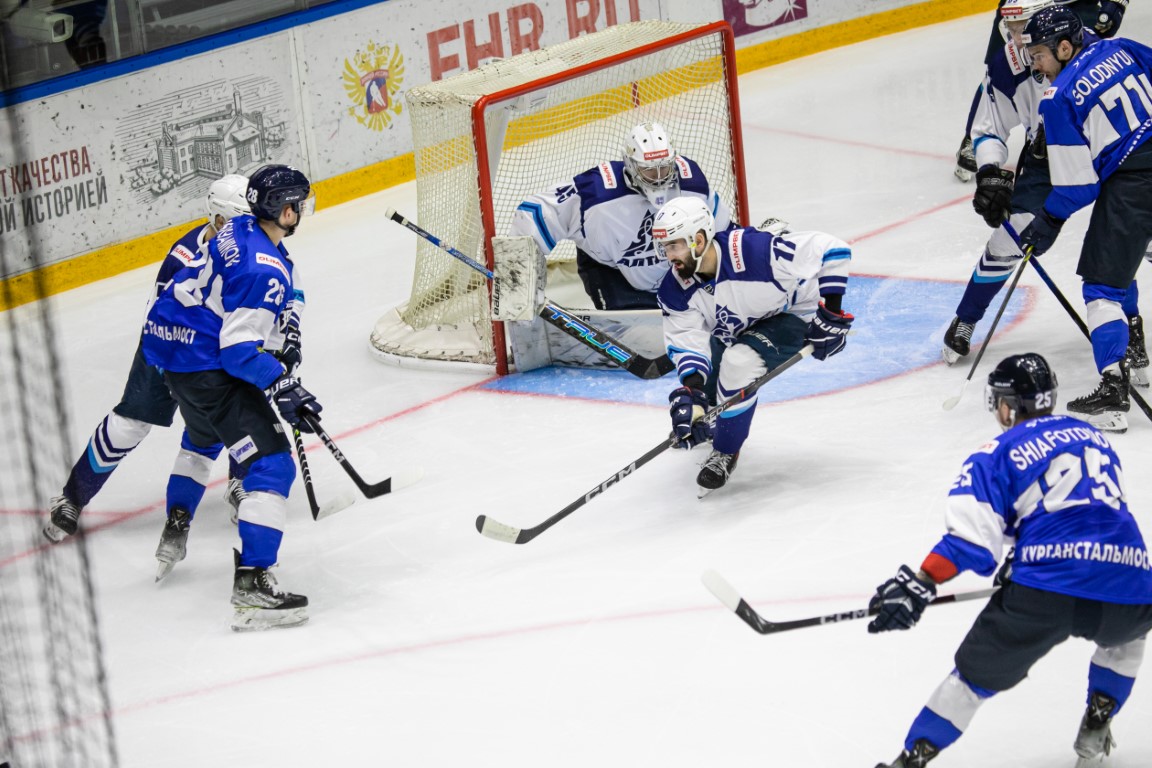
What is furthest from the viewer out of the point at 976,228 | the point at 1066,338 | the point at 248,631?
the point at 976,228

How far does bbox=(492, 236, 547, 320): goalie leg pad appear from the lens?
5.85 metres

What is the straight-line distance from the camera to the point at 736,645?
399cm

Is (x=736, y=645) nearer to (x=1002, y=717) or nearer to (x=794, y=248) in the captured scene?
(x=1002, y=717)

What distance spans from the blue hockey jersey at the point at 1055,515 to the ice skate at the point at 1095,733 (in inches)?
10.8

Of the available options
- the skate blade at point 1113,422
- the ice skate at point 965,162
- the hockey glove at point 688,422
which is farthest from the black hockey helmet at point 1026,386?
the ice skate at point 965,162

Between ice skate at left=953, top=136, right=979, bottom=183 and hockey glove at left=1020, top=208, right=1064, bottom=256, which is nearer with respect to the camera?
hockey glove at left=1020, top=208, right=1064, bottom=256

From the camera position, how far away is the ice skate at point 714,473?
194 inches

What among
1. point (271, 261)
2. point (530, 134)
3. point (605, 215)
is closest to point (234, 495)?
point (271, 261)

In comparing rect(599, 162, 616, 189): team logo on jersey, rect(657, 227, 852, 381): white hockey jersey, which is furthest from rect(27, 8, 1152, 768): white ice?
rect(599, 162, 616, 189): team logo on jersey

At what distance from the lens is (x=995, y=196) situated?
18.0 feet

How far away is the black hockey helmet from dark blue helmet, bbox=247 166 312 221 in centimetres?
214

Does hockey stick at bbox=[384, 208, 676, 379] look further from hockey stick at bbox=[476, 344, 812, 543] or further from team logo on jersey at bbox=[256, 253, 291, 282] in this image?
team logo on jersey at bbox=[256, 253, 291, 282]

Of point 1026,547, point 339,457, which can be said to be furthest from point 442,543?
point 1026,547

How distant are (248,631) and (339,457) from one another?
604mm
